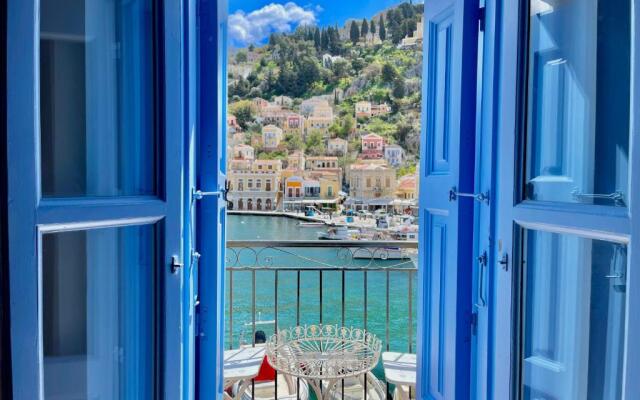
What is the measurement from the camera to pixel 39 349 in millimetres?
883

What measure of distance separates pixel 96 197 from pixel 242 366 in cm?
143

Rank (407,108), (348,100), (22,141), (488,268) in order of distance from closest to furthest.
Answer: (22,141)
(488,268)
(407,108)
(348,100)

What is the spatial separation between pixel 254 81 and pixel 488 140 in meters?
6.85

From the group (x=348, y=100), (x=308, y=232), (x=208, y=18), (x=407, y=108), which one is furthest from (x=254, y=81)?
(x=208, y=18)

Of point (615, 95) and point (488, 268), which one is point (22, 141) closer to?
point (615, 95)

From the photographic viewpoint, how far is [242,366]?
87.1 inches

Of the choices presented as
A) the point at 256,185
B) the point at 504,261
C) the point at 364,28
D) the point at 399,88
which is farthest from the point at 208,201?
the point at 364,28

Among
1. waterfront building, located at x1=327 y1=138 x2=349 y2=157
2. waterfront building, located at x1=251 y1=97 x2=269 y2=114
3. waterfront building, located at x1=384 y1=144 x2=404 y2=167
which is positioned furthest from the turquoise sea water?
waterfront building, located at x1=251 y1=97 x2=269 y2=114

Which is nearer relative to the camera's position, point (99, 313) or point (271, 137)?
point (99, 313)

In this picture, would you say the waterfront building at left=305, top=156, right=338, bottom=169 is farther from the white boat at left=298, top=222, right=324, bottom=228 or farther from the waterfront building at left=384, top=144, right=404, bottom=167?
the white boat at left=298, top=222, right=324, bottom=228

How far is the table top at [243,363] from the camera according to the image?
2.14m

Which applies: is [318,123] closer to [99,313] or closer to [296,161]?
[296,161]

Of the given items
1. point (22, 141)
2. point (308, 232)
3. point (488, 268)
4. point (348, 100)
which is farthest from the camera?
point (348, 100)

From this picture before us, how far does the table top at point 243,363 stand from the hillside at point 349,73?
5102mm
